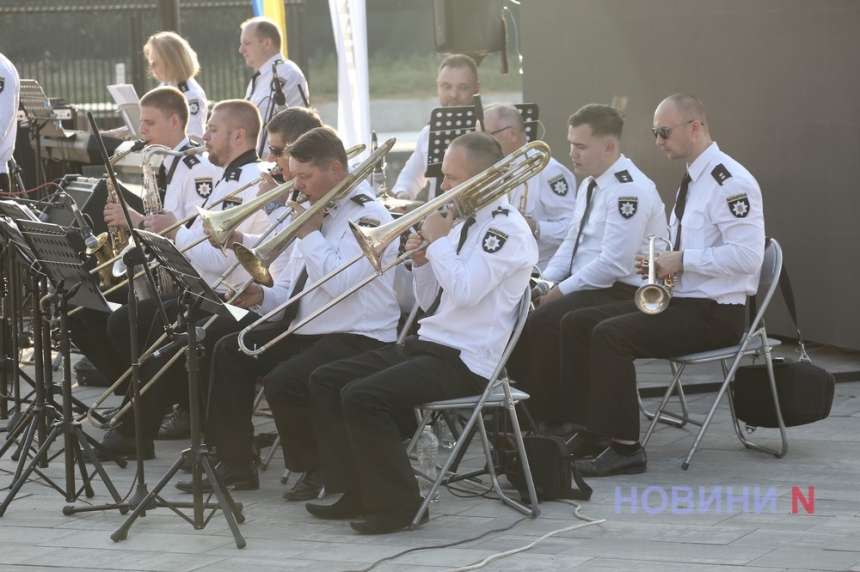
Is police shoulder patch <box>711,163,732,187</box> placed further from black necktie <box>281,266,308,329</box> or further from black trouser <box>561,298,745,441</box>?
black necktie <box>281,266,308,329</box>

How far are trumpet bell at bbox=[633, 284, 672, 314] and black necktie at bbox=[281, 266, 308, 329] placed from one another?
1.39 metres

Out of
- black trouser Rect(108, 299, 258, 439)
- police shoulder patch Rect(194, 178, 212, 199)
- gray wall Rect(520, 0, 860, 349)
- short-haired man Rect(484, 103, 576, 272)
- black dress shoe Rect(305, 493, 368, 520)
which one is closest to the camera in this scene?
black dress shoe Rect(305, 493, 368, 520)

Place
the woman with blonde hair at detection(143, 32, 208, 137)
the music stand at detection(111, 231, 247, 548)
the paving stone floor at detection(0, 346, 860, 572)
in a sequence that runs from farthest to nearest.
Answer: the woman with blonde hair at detection(143, 32, 208, 137) < the music stand at detection(111, 231, 247, 548) < the paving stone floor at detection(0, 346, 860, 572)

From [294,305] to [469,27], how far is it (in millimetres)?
3988

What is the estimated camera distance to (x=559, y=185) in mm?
7016

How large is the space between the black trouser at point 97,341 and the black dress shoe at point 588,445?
2.28m

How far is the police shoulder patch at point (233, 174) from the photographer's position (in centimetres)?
623

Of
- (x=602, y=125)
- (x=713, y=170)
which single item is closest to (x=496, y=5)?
(x=602, y=125)

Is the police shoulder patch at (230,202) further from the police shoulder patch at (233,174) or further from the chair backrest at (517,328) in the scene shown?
the chair backrest at (517,328)

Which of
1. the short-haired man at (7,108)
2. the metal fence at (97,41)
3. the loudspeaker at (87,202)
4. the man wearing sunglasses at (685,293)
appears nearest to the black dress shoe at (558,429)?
the man wearing sunglasses at (685,293)

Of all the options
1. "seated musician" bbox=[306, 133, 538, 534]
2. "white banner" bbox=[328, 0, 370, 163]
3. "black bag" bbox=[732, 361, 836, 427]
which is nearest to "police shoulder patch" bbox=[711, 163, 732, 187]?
"black bag" bbox=[732, 361, 836, 427]

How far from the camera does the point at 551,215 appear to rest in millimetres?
7012

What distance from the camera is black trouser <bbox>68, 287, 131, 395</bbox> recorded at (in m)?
6.69

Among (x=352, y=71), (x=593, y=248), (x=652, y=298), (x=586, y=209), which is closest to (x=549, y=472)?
(x=652, y=298)
